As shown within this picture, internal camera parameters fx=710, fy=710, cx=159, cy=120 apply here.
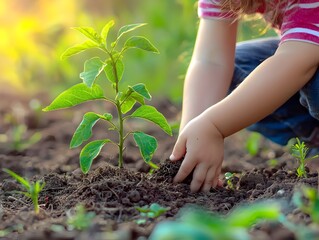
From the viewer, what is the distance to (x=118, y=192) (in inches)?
80.1

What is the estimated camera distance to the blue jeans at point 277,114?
306cm

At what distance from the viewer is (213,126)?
2.28 m

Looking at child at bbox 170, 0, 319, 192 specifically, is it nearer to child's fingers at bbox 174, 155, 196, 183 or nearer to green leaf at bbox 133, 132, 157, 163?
child's fingers at bbox 174, 155, 196, 183

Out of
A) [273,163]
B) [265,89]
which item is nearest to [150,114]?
[265,89]

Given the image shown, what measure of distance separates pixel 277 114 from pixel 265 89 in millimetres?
911

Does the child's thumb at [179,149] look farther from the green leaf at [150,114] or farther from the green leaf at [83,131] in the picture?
the green leaf at [83,131]

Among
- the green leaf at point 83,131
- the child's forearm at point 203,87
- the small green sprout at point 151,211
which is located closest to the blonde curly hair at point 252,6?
the child's forearm at point 203,87

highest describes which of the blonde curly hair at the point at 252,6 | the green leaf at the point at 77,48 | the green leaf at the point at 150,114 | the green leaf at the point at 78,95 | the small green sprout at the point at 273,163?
the blonde curly hair at the point at 252,6

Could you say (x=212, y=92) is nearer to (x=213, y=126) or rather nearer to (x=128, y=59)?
(x=213, y=126)

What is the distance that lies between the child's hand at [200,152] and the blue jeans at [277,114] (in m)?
0.75

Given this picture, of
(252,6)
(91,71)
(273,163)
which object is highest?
(252,6)

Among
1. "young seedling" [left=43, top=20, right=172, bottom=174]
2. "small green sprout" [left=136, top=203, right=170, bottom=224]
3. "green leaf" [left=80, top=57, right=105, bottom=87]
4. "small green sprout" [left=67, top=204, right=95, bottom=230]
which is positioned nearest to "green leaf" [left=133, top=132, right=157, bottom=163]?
"young seedling" [left=43, top=20, right=172, bottom=174]

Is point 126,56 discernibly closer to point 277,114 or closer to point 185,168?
point 277,114

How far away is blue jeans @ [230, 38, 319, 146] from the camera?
121 inches
